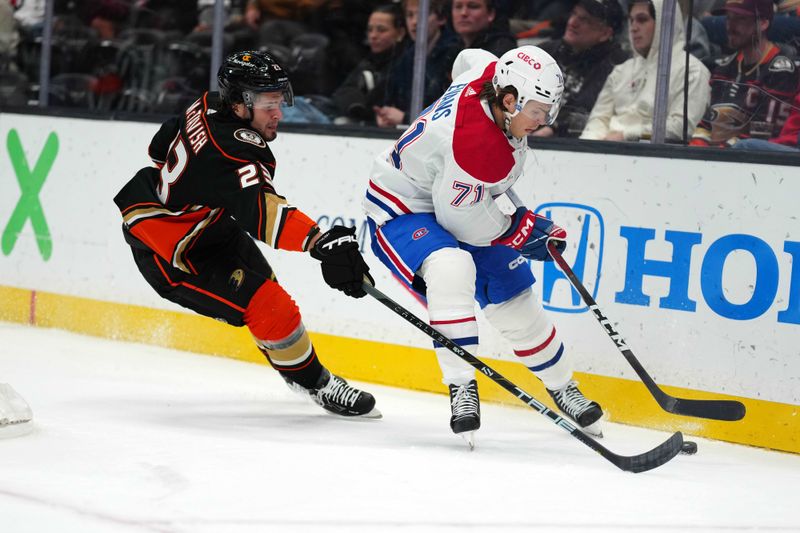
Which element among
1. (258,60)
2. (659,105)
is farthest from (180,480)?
(659,105)

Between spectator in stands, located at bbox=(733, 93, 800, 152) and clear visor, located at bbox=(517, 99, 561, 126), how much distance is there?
0.80 metres

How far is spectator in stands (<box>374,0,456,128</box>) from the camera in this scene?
4.42 metres

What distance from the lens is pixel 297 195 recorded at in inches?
182

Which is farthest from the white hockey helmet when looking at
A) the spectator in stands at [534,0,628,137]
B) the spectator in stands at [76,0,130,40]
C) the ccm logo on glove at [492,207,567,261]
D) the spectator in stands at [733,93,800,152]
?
the spectator in stands at [76,0,130,40]

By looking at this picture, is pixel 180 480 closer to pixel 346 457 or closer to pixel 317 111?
pixel 346 457

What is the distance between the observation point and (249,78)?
3287 millimetres

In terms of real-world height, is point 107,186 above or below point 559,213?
below

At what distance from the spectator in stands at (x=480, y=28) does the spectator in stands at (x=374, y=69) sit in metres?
0.30

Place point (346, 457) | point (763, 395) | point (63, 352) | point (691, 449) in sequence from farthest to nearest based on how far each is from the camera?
point (63, 352)
point (763, 395)
point (691, 449)
point (346, 457)

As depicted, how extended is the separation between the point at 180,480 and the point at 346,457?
511 millimetres

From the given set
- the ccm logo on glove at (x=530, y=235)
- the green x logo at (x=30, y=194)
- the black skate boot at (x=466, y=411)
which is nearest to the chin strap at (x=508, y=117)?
Answer: the ccm logo on glove at (x=530, y=235)

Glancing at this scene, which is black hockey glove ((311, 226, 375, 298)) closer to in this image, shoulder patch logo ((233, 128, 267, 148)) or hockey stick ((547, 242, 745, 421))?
shoulder patch logo ((233, 128, 267, 148))

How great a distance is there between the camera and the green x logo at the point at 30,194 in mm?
5234

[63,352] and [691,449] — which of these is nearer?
[691,449]
